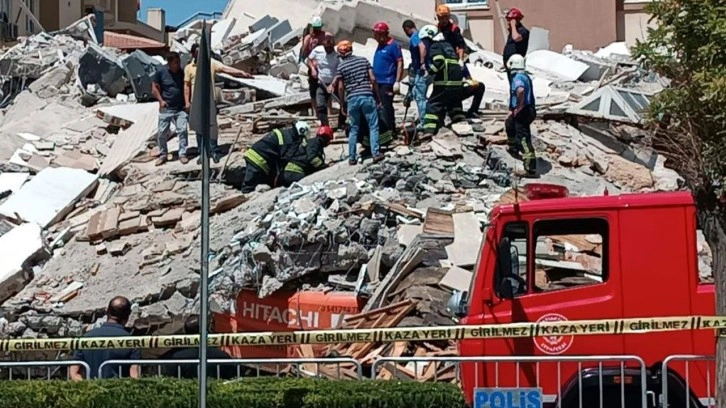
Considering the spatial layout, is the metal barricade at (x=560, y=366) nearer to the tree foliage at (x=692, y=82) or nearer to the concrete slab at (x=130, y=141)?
the tree foliage at (x=692, y=82)

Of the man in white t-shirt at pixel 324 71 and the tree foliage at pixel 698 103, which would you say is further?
the man in white t-shirt at pixel 324 71

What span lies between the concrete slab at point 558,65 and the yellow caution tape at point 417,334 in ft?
46.3

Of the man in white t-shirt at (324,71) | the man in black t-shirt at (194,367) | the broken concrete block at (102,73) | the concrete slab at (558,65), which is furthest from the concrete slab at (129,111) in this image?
the man in black t-shirt at (194,367)

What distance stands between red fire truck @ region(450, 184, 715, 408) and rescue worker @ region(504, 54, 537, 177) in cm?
526

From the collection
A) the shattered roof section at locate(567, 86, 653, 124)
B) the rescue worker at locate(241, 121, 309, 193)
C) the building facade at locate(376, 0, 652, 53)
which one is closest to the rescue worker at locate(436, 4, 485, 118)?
the shattered roof section at locate(567, 86, 653, 124)

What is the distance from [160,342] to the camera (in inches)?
321

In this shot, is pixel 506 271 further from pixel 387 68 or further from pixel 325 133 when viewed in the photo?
pixel 387 68

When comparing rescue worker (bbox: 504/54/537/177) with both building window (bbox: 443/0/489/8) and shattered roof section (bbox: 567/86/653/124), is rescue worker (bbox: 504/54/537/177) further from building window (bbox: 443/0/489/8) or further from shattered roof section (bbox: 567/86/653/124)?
building window (bbox: 443/0/489/8)

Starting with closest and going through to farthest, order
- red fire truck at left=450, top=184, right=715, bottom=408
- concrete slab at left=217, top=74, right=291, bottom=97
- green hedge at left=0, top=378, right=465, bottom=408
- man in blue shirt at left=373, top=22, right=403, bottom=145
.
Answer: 1. green hedge at left=0, top=378, right=465, bottom=408
2. red fire truck at left=450, top=184, right=715, bottom=408
3. man in blue shirt at left=373, top=22, right=403, bottom=145
4. concrete slab at left=217, top=74, right=291, bottom=97

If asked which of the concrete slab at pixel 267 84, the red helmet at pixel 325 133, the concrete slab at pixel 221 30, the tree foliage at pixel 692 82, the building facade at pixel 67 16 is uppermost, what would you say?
the building facade at pixel 67 16

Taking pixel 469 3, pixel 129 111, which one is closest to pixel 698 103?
pixel 129 111

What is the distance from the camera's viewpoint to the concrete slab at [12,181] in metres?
15.6

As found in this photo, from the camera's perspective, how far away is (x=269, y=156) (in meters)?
14.1

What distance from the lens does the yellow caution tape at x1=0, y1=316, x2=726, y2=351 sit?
293 inches
